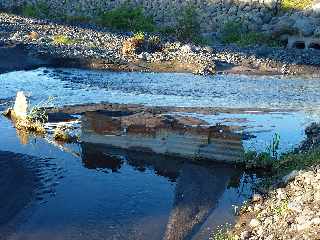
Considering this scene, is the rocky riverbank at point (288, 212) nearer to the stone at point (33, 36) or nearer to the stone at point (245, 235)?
the stone at point (245, 235)

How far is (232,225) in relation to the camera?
1420 centimetres

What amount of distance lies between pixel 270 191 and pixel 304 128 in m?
9.80

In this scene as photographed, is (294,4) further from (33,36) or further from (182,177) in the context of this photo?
(182,177)

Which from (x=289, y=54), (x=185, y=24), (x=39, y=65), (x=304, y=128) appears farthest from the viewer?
(x=185, y=24)

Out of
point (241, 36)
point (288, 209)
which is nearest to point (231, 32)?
point (241, 36)

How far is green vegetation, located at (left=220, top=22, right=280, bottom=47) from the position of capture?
49406 mm

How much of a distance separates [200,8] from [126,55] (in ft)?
59.4

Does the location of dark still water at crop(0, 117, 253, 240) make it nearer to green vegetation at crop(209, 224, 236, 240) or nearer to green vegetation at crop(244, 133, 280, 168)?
green vegetation at crop(209, 224, 236, 240)

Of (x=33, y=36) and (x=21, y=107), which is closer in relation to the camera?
(x=21, y=107)

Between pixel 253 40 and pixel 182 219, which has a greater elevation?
pixel 253 40

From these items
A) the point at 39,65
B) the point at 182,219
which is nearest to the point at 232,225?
the point at 182,219

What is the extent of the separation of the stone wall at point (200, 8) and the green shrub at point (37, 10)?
70 cm

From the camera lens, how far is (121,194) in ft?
52.5

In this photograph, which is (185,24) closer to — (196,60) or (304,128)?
(196,60)
